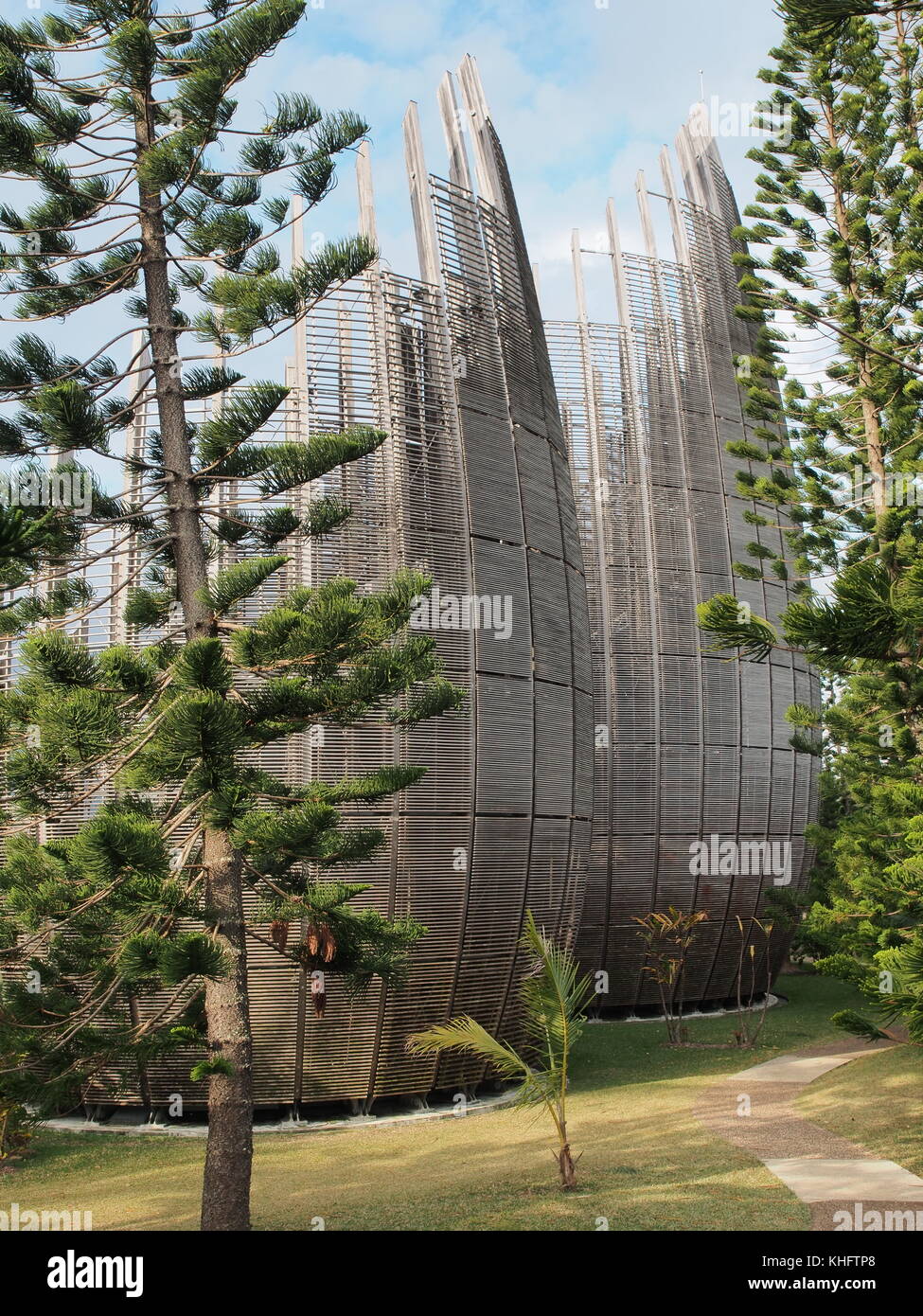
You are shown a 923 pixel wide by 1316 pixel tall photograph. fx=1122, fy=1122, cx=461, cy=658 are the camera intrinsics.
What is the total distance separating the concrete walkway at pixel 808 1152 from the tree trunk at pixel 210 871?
9.63 feet

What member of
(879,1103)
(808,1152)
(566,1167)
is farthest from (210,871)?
(879,1103)

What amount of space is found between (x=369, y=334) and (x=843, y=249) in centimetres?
438

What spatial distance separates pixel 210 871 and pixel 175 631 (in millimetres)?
1312

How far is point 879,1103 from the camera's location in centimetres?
888

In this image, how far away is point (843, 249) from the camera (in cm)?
1014

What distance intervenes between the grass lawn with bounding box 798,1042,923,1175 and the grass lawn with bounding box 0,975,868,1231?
9 centimetres

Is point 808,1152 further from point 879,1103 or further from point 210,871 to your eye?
point 210,871

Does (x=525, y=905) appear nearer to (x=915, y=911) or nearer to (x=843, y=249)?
(x=915, y=911)

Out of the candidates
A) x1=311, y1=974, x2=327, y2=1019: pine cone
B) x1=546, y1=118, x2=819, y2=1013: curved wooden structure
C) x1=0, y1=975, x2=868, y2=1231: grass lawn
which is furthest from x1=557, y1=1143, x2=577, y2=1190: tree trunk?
x1=546, y1=118, x2=819, y2=1013: curved wooden structure

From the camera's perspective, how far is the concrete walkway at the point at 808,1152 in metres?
5.97

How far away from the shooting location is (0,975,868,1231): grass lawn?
6180mm

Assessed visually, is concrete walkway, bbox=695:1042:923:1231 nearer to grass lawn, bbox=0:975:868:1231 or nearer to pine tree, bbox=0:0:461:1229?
grass lawn, bbox=0:975:868:1231
